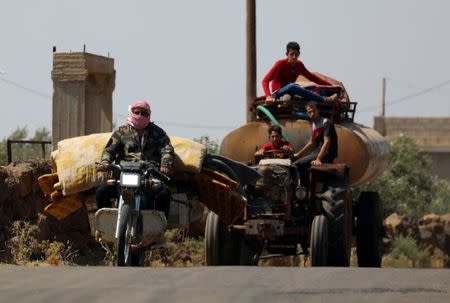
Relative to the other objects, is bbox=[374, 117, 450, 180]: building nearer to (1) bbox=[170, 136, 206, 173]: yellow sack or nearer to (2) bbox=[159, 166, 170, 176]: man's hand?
(1) bbox=[170, 136, 206, 173]: yellow sack

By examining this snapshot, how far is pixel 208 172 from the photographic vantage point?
15477 millimetres

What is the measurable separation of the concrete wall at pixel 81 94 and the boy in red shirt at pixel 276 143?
15.4m

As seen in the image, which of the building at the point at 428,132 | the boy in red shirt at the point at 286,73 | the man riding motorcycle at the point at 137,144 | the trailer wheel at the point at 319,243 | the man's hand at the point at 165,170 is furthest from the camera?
the building at the point at 428,132

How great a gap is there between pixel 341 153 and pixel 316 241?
2451 mm

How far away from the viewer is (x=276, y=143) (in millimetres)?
17844

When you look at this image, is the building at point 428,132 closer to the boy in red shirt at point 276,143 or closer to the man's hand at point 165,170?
the boy in red shirt at point 276,143

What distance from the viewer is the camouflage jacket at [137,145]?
47.9 feet

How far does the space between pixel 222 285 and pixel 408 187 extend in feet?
138

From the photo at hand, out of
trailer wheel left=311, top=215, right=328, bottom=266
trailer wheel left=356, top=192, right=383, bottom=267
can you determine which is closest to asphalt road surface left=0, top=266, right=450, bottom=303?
trailer wheel left=311, top=215, right=328, bottom=266

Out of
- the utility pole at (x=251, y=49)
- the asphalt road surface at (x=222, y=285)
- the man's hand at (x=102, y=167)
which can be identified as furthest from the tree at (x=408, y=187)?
the asphalt road surface at (x=222, y=285)

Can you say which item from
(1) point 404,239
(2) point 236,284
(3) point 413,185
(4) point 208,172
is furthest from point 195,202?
(3) point 413,185

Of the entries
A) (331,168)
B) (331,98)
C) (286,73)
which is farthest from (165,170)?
(286,73)

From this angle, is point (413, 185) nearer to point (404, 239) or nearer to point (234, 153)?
point (404, 239)

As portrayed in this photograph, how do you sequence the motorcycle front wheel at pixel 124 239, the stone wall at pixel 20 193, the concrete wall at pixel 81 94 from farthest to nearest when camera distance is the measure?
the concrete wall at pixel 81 94 → the stone wall at pixel 20 193 → the motorcycle front wheel at pixel 124 239
